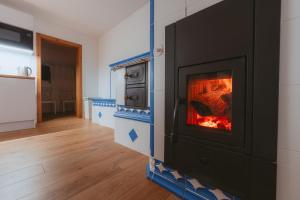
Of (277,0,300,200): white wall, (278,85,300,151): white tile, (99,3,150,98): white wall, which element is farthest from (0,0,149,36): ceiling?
(278,85,300,151): white tile

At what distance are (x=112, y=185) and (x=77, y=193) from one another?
0.20 metres

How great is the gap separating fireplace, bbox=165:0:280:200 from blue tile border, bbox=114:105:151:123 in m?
0.54

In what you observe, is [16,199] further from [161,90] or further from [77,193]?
[161,90]

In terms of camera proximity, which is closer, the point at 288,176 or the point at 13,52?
the point at 288,176

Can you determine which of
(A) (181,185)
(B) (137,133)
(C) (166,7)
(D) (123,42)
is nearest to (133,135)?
(B) (137,133)

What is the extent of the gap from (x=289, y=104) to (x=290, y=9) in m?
0.33

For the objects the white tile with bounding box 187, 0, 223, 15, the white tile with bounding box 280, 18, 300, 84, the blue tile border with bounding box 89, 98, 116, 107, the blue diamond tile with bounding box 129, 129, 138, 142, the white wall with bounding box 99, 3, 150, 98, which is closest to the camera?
the white tile with bounding box 280, 18, 300, 84

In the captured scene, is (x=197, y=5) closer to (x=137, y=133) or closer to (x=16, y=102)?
(x=137, y=133)

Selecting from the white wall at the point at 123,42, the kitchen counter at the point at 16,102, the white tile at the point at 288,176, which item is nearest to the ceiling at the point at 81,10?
the white wall at the point at 123,42

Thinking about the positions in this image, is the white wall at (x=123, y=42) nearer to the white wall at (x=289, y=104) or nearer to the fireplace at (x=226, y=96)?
the fireplace at (x=226, y=96)

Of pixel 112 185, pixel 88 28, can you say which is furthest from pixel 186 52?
pixel 88 28

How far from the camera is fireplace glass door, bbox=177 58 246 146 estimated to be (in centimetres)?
61

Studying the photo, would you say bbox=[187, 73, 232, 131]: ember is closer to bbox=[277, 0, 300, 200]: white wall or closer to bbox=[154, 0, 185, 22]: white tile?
bbox=[277, 0, 300, 200]: white wall

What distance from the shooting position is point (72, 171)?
1069 millimetres
